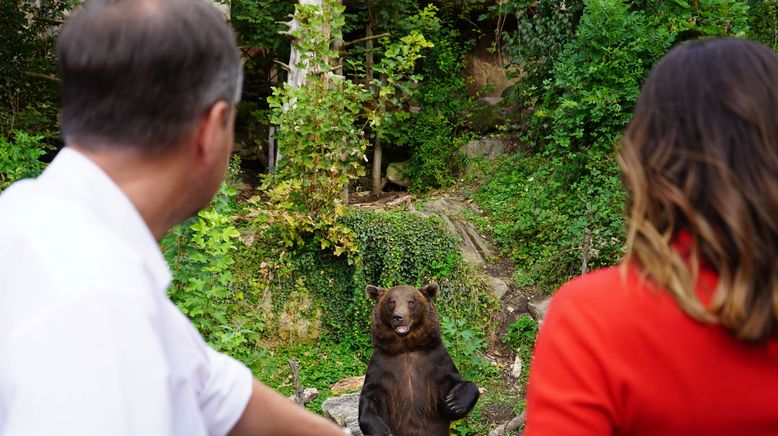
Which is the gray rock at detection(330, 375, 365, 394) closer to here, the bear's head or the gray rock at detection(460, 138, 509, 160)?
the bear's head

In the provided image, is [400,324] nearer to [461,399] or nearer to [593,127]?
[461,399]

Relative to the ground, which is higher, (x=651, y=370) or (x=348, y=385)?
(x=651, y=370)

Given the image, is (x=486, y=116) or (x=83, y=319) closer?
(x=83, y=319)

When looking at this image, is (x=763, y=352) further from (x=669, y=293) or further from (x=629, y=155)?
(x=629, y=155)

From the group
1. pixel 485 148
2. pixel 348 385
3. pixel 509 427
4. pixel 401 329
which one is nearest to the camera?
pixel 401 329

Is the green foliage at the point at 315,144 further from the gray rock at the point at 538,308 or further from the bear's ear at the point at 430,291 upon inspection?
the bear's ear at the point at 430,291

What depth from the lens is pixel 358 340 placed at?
9.77 meters

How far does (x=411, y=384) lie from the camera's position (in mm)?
6148

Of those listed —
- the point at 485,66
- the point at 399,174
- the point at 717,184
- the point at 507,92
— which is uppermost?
the point at 717,184

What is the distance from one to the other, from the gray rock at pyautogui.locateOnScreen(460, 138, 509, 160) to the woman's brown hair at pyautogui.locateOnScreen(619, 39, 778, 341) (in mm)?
11646

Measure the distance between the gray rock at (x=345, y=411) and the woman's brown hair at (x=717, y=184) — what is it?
552 cm

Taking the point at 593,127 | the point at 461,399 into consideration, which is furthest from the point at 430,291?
the point at 593,127

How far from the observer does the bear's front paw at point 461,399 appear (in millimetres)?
5914

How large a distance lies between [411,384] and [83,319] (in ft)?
17.3
